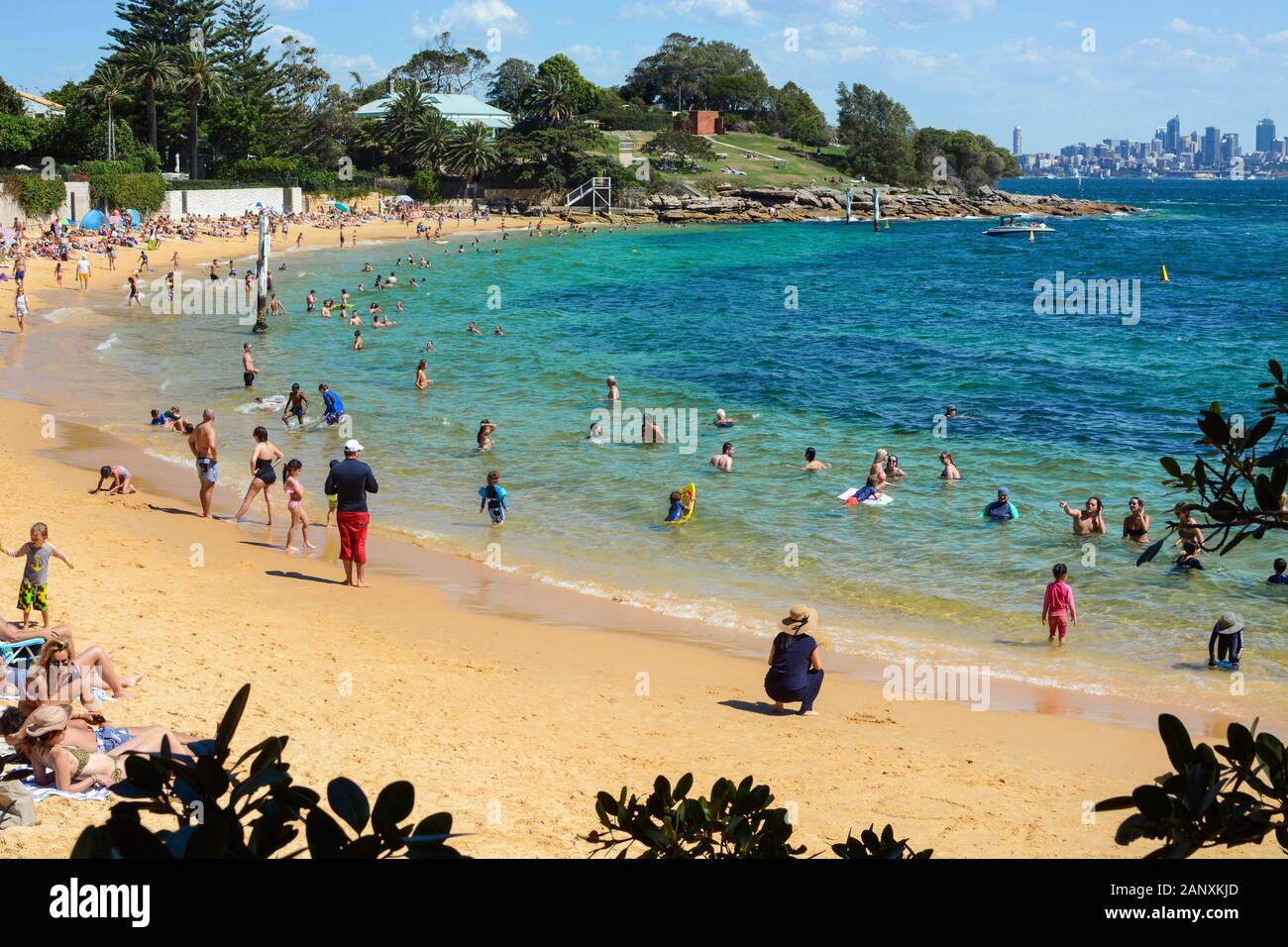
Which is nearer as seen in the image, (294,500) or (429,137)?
(294,500)

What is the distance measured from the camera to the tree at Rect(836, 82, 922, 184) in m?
140

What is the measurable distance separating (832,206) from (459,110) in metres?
39.2

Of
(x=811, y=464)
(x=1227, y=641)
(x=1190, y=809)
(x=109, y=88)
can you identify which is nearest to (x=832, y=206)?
(x=109, y=88)

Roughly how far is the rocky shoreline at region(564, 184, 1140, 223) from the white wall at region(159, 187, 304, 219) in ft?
96.4

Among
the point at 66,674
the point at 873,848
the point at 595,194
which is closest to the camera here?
the point at 873,848

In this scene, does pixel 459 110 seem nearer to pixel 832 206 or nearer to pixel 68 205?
pixel 832 206

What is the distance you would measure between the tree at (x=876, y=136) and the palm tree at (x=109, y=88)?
87.7 meters

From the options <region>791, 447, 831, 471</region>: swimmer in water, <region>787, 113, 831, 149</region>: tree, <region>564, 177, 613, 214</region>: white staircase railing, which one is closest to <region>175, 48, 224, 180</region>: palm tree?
<region>564, 177, 613, 214</region>: white staircase railing

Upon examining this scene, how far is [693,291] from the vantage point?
5894 centimetres

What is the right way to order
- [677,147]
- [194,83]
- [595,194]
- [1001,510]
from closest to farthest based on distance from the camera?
1. [1001,510]
2. [194,83]
3. [595,194]
4. [677,147]

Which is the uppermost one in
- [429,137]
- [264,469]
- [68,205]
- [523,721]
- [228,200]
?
[429,137]

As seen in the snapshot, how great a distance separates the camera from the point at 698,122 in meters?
141
